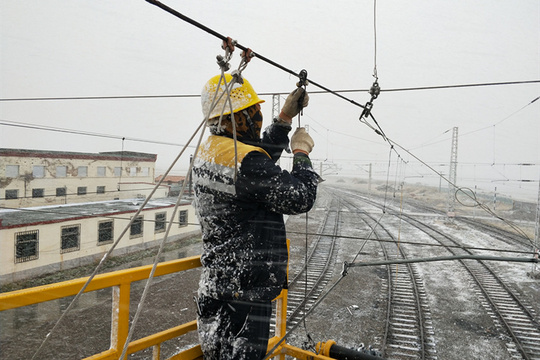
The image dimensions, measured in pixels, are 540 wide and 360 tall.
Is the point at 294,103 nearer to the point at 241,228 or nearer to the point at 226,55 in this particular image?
the point at 226,55

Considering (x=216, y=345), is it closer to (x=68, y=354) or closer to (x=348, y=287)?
(x=68, y=354)

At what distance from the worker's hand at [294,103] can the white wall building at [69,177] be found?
17178 millimetres

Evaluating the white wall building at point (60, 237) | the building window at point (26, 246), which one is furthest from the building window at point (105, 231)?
the building window at point (26, 246)

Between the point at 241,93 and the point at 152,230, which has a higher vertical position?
the point at 241,93

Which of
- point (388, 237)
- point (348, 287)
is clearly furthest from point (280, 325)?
point (388, 237)

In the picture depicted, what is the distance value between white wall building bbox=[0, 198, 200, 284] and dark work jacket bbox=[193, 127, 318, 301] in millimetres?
10813

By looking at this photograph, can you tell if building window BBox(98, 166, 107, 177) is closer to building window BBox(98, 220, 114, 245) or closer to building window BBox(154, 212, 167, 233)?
building window BBox(98, 220, 114, 245)

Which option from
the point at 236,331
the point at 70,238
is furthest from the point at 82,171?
the point at 236,331

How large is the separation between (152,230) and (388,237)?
13737 millimetres

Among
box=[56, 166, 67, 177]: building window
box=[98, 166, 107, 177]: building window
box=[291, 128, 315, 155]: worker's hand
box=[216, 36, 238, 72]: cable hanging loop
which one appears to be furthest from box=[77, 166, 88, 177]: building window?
box=[216, 36, 238, 72]: cable hanging loop

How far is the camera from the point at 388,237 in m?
18.2

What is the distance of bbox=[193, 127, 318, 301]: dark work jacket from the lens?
1507mm

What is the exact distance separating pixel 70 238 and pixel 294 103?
16664 millimetres

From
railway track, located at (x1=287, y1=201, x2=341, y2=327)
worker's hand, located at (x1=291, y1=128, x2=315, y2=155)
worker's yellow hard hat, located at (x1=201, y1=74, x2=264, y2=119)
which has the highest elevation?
worker's yellow hard hat, located at (x1=201, y1=74, x2=264, y2=119)
